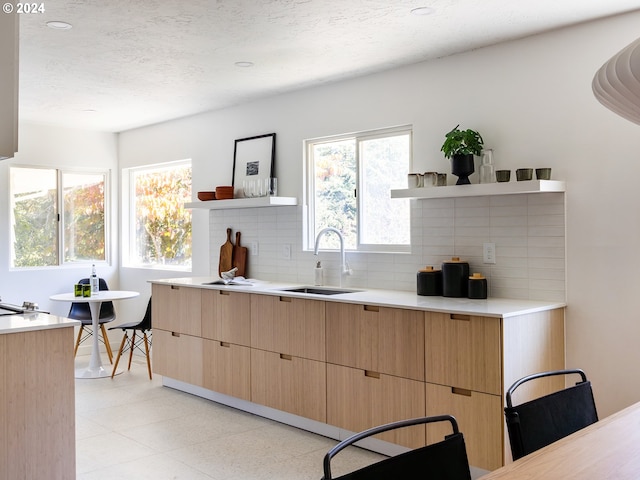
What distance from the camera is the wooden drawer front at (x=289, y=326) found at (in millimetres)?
3801

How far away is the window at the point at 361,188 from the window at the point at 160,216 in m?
1.77

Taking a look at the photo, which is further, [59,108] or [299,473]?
[59,108]

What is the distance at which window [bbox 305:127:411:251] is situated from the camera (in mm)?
4207

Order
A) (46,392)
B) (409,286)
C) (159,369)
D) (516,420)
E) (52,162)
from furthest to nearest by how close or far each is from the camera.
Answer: (52,162), (159,369), (409,286), (46,392), (516,420)

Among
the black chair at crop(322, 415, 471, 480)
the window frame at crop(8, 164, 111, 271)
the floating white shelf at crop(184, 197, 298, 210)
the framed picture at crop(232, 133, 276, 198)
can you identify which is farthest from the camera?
the window frame at crop(8, 164, 111, 271)

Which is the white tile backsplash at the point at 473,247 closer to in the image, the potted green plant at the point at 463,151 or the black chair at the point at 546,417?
the potted green plant at the point at 463,151

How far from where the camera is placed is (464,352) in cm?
309

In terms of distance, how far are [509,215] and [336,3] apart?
1518 millimetres

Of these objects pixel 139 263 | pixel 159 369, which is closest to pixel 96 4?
pixel 159 369

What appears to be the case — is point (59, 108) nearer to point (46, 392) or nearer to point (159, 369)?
point (159, 369)

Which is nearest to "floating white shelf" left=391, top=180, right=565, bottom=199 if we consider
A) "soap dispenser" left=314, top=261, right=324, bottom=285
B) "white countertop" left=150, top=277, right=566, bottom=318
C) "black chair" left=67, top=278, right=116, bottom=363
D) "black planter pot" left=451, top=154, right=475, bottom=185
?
"black planter pot" left=451, top=154, right=475, bottom=185

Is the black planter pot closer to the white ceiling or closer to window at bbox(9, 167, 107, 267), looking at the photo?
the white ceiling

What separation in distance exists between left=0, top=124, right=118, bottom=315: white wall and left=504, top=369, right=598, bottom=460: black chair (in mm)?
5409

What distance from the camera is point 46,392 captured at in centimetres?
282
